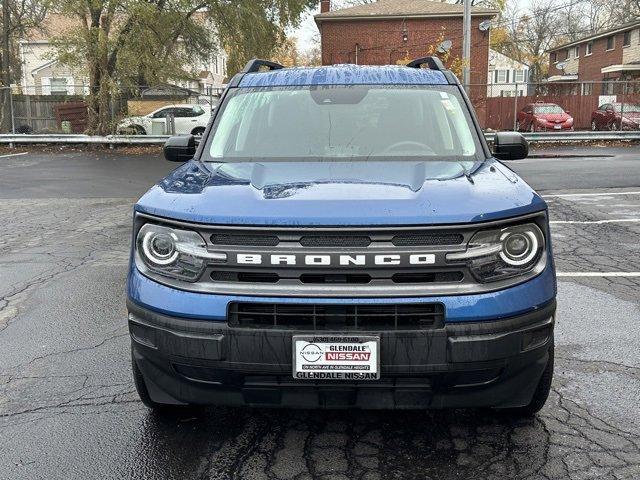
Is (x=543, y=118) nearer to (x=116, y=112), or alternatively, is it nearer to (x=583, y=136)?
(x=583, y=136)

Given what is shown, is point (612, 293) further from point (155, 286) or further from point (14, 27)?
point (14, 27)

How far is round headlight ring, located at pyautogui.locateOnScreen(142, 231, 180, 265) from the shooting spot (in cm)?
276

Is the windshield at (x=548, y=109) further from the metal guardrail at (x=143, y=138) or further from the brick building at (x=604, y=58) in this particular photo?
the brick building at (x=604, y=58)

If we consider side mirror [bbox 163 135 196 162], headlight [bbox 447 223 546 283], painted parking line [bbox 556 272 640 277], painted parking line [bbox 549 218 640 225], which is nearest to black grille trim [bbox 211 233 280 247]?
headlight [bbox 447 223 546 283]

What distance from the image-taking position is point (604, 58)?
47.0 meters

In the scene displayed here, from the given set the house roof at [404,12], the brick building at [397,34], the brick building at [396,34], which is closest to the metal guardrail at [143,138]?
the brick building at [397,34]

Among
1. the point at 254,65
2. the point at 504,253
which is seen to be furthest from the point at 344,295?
the point at 254,65

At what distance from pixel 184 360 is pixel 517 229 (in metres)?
1.54

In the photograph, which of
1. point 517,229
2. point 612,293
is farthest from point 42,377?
point 612,293

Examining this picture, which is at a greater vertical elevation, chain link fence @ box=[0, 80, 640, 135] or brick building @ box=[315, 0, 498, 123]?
brick building @ box=[315, 0, 498, 123]

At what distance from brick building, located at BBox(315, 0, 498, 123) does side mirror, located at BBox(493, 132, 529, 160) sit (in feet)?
92.5

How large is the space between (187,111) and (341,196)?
76.4 feet

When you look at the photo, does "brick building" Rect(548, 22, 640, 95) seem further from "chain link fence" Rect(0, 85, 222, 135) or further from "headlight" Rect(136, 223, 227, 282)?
"headlight" Rect(136, 223, 227, 282)

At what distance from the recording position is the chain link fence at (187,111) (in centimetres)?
2391
